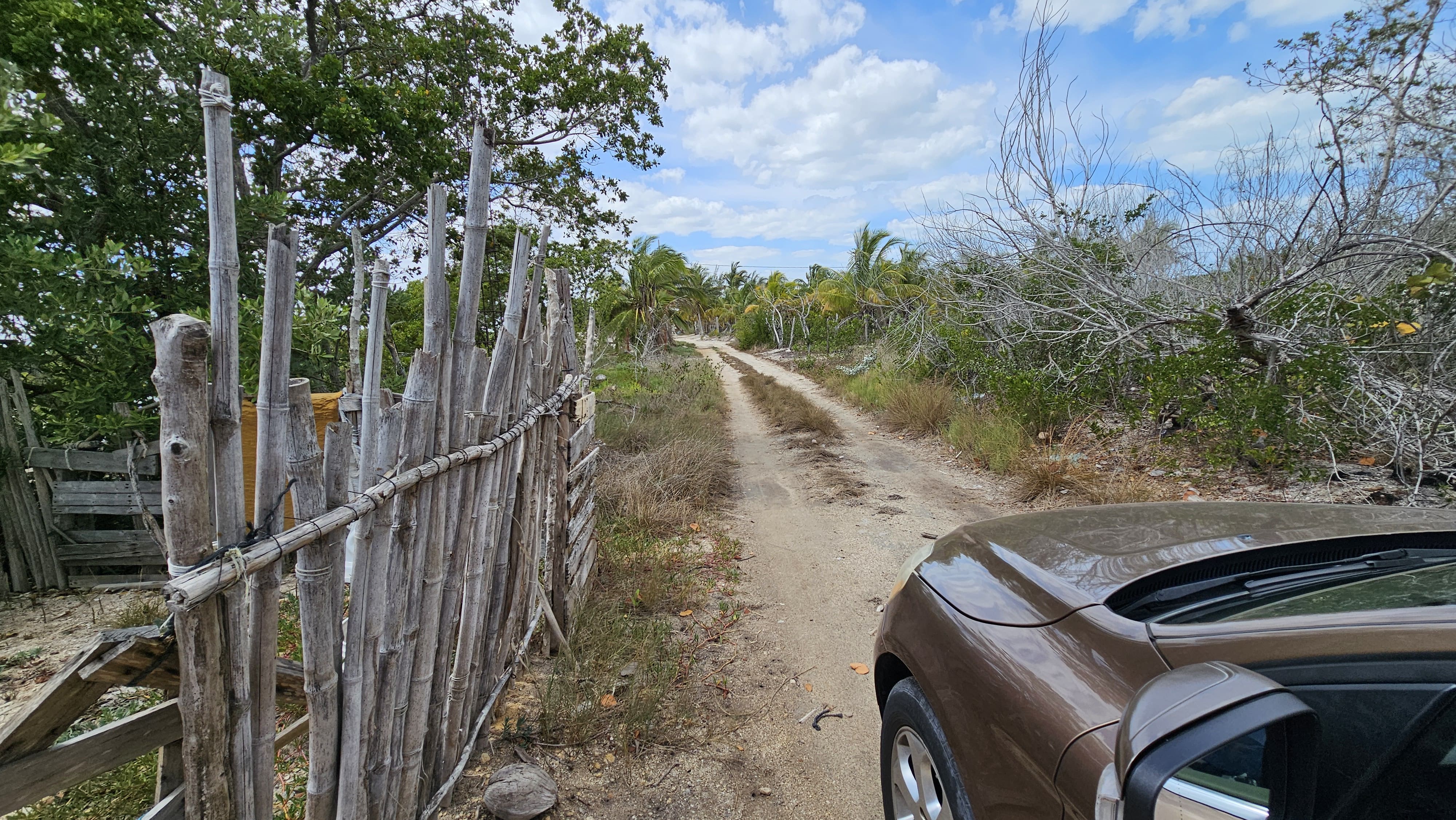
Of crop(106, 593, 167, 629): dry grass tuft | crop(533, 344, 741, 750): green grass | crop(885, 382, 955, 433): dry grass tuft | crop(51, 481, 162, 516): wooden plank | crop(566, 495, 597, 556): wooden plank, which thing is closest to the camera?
crop(533, 344, 741, 750): green grass

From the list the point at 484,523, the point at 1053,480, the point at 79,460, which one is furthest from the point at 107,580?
the point at 1053,480

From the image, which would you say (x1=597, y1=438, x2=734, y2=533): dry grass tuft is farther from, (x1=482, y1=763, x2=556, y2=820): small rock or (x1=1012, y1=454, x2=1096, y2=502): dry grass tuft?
(x1=1012, y1=454, x2=1096, y2=502): dry grass tuft

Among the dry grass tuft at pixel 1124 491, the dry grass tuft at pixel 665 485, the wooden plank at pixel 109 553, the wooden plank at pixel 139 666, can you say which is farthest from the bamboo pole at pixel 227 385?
the dry grass tuft at pixel 1124 491

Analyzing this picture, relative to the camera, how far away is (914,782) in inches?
82.1

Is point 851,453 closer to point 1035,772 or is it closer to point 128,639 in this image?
point 1035,772

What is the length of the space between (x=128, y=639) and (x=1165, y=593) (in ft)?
7.77

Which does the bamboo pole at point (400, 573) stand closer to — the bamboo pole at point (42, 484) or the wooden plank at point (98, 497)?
the wooden plank at point (98, 497)

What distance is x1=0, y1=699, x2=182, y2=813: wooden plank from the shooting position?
106 centimetres

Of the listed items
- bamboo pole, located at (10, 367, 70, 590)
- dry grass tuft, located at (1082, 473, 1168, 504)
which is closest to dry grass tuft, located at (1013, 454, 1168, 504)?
dry grass tuft, located at (1082, 473, 1168, 504)

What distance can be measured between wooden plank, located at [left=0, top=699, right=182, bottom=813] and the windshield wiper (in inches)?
90.0

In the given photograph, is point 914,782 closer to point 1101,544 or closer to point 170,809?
point 1101,544

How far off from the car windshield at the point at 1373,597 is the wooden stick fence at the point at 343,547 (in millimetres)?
2164

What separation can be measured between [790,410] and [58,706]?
1168 centimetres

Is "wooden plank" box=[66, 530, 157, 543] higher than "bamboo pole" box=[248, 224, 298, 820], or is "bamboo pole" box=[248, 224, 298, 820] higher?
"bamboo pole" box=[248, 224, 298, 820]
